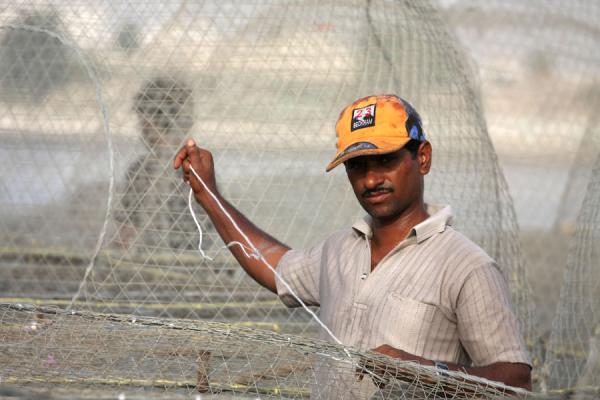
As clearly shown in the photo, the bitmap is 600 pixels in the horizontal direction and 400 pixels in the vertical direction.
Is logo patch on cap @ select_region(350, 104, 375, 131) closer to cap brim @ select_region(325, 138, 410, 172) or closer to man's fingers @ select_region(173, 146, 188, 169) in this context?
cap brim @ select_region(325, 138, 410, 172)

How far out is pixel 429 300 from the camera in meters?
1.83

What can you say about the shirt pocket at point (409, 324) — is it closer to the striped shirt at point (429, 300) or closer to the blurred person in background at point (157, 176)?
the striped shirt at point (429, 300)

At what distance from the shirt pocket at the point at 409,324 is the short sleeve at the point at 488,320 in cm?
6

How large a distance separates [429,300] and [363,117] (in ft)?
1.26

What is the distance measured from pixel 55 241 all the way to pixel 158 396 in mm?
2721

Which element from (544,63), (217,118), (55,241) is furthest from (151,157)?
(544,63)

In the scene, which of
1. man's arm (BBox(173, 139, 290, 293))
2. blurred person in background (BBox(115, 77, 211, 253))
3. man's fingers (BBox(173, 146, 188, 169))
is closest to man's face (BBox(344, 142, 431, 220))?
man's arm (BBox(173, 139, 290, 293))

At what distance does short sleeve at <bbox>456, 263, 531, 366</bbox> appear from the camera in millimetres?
1772

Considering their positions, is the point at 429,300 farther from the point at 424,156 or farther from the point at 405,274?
the point at 424,156

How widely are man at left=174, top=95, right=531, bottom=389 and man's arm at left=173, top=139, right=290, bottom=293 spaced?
22cm

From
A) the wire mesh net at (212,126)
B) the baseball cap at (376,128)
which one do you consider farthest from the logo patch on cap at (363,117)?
the wire mesh net at (212,126)

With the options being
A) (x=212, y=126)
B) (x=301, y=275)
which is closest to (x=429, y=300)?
(x=301, y=275)

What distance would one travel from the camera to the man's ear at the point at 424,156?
2.00 meters

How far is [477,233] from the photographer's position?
3.63 meters
